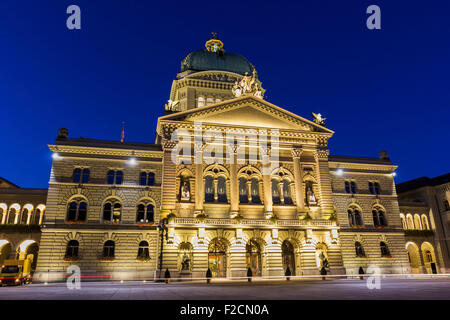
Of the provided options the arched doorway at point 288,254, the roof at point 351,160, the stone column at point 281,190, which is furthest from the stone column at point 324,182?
the arched doorway at point 288,254

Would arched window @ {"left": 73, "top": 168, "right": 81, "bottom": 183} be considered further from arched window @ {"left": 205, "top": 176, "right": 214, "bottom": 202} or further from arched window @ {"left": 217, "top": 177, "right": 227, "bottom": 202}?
arched window @ {"left": 217, "top": 177, "right": 227, "bottom": 202}

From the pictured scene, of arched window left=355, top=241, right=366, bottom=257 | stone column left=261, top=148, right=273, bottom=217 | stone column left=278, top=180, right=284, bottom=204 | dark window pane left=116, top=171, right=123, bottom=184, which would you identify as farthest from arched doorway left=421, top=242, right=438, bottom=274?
dark window pane left=116, top=171, right=123, bottom=184

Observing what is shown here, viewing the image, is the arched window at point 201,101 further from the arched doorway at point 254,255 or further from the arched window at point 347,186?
the arched doorway at point 254,255

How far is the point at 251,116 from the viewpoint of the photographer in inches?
1714

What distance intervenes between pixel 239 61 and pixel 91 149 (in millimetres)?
31219

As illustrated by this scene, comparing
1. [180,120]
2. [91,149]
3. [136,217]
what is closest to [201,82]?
[180,120]

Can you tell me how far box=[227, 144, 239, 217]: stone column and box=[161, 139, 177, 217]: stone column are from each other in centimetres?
660

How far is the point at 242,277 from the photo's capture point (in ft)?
113

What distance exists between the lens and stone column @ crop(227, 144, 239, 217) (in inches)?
1536

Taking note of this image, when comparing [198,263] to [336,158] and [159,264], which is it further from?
[336,158]

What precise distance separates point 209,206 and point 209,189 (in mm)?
2194

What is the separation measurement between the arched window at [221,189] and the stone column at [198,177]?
266 cm

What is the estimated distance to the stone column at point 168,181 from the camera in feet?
121

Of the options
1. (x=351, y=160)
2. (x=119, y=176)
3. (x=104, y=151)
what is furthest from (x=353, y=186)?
(x=104, y=151)
